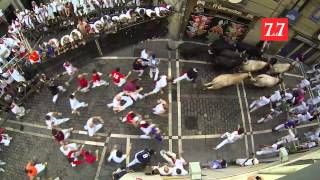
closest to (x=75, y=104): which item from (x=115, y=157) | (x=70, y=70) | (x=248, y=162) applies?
(x=70, y=70)

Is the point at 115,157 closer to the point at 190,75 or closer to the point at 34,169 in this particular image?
the point at 34,169

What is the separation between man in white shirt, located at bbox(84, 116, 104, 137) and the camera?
22986 mm

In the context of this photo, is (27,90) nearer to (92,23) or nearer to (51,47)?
(51,47)

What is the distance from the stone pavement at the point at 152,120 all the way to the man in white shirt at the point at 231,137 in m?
0.52

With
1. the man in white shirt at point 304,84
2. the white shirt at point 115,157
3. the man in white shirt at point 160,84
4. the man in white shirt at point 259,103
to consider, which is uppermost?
the man in white shirt at point 304,84

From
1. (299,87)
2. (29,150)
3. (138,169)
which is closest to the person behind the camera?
(138,169)

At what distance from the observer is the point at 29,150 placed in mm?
23812

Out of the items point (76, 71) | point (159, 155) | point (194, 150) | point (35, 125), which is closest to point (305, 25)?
point (194, 150)

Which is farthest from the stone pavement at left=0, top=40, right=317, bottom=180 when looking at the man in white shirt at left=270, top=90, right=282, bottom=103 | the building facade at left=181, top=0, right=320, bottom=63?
the building facade at left=181, top=0, right=320, bottom=63

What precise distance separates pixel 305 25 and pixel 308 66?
3955 mm

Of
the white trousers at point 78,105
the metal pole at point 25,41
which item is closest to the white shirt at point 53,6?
the metal pole at point 25,41

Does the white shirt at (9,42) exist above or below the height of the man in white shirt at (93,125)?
above

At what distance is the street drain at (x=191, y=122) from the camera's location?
949 inches

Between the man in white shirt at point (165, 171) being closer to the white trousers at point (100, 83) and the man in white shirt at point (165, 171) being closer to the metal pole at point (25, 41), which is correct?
the white trousers at point (100, 83)
